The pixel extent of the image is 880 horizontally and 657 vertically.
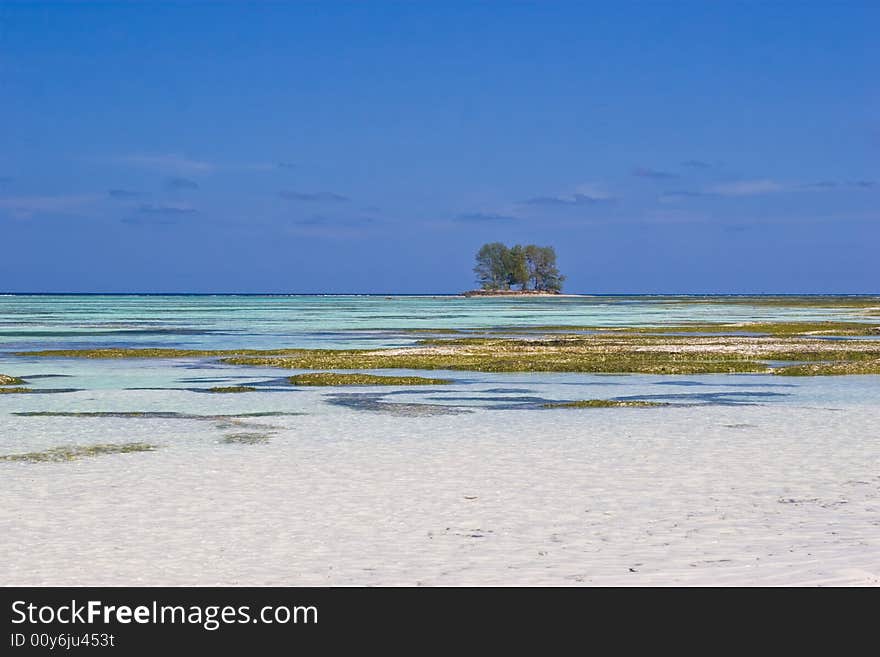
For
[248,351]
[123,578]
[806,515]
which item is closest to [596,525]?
[806,515]

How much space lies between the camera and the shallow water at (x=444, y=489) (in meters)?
12.3

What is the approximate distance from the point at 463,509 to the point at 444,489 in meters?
1.51

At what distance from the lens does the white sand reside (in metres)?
12.1

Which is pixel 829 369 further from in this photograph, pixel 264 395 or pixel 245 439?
pixel 245 439

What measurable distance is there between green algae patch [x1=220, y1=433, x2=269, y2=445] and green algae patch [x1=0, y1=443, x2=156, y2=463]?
60.0 inches

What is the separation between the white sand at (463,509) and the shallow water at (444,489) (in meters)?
0.05

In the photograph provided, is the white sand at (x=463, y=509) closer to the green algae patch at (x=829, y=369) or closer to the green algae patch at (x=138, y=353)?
the green algae patch at (x=829, y=369)

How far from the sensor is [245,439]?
2239 cm

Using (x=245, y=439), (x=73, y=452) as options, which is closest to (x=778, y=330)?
(x=245, y=439)

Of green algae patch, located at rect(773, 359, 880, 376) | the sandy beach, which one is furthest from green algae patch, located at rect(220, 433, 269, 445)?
green algae patch, located at rect(773, 359, 880, 376)
